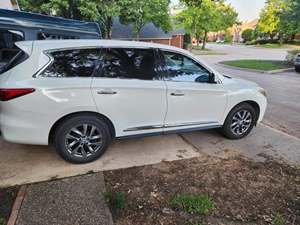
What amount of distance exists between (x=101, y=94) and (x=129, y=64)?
0.62 m

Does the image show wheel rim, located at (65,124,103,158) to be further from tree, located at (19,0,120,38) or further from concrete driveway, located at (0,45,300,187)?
tree, located at (19,0,120,38)

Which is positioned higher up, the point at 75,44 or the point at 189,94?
the point at 75,44

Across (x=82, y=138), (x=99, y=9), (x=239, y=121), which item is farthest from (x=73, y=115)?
(x=99, y=9)

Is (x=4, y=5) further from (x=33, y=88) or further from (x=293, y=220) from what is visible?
(x=293, y=220)

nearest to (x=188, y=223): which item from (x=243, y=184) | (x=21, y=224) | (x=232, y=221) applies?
(x=232, y=221)

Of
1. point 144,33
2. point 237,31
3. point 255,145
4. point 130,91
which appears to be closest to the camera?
point 130,91

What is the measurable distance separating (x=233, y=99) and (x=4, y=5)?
31.9 ft

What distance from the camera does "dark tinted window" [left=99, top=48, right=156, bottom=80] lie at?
3562 millimetres

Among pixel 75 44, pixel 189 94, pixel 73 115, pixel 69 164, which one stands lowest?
pixel 69 164

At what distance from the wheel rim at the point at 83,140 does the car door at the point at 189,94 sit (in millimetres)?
1072

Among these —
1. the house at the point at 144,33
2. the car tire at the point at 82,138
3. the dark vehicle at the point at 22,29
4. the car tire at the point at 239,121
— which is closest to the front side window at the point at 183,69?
the car tire at the point at 239,121

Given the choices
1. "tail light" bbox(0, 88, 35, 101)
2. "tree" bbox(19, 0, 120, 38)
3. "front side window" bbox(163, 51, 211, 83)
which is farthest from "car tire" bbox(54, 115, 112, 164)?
"tree" bbox(19, 0, 120, 38)

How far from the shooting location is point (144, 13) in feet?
81.2

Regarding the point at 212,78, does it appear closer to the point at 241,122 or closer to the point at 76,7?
the point at 241,122
